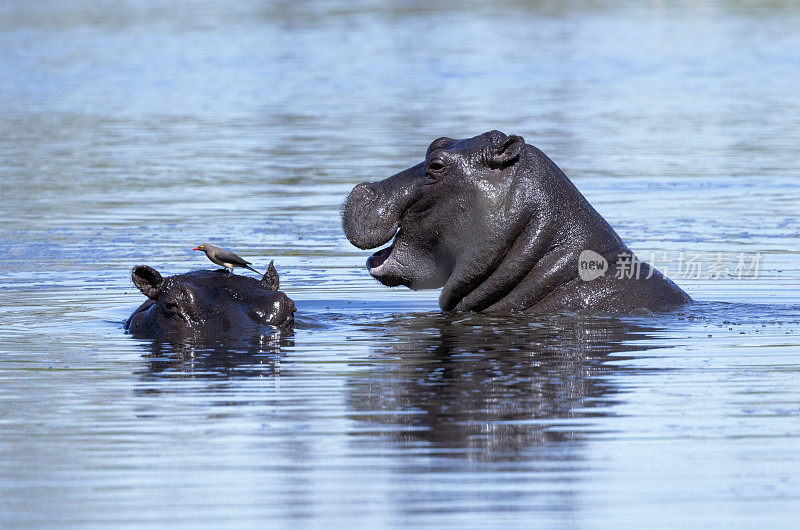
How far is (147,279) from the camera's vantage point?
33.4ft

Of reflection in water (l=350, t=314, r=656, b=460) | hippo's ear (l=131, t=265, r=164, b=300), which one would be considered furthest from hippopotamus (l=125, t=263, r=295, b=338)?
reflection in water (l=350, t=314, r=656, b=460)

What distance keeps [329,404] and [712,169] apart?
1480 centimetres

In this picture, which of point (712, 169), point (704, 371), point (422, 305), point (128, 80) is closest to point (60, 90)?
point (128, 80)

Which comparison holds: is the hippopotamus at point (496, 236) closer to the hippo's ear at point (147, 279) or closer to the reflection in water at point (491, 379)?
the reflection in water at point (491, 379)

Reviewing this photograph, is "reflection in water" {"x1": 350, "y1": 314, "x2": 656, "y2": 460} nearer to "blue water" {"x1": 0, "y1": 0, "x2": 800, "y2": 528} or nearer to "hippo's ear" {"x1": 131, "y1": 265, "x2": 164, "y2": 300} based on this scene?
"blue water" {"x1": 0, "y1": 0, "x2": 800, "y2": 528}

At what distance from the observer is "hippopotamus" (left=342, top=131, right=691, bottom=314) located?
35.3 ft

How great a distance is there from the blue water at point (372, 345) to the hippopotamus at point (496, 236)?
274 mm

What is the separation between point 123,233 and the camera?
17.0 meters

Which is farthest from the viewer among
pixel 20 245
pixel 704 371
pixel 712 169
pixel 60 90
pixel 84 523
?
pixel 60 90

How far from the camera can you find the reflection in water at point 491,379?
7695mm

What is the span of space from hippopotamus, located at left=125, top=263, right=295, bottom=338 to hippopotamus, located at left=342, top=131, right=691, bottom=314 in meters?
0.80

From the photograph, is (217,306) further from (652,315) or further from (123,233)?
(123,233)
